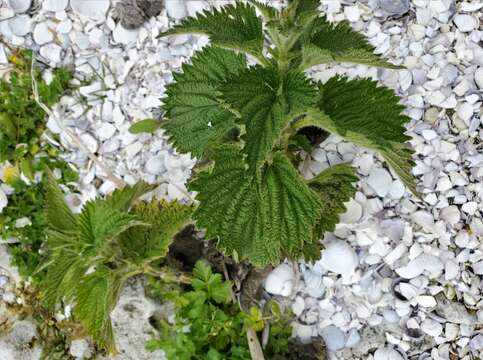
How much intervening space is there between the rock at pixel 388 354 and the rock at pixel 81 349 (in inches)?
31.4

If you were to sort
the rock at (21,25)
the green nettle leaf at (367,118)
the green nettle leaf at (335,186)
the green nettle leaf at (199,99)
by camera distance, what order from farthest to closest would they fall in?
the rock at (21,25) → the green nettle leaf at (335,186) → the green nettle leaf at (199,99) → the green nettle leaf at (367,118)

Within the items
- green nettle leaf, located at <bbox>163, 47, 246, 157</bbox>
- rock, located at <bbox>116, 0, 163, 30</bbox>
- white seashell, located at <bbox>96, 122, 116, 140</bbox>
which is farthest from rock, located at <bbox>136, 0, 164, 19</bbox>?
green nettle leaf, located at <bbox>163, 47, 246, 157</bbox>

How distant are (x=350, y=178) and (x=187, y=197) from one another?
50 cm

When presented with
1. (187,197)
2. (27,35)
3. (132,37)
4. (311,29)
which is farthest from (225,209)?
(27,35)

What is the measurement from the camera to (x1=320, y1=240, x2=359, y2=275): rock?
68.9 inches

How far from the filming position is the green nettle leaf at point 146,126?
6.15 feet

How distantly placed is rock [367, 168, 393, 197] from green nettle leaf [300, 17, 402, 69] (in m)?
0.47

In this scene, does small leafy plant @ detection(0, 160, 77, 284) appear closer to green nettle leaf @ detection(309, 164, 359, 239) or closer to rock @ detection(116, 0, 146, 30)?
rock @ detection(116, 0, 146, 30)

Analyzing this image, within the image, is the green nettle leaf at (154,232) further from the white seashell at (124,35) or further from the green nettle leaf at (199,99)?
the white seashell at (124,35)

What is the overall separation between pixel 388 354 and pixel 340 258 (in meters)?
0.28

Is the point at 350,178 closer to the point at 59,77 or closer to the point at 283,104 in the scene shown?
the point at 283,104

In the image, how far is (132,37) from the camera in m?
1.95

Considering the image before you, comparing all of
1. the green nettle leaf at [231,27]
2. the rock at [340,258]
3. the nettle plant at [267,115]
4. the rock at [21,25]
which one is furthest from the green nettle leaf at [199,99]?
the rock at [21,25]

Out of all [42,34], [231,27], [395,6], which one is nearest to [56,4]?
[42,34]
